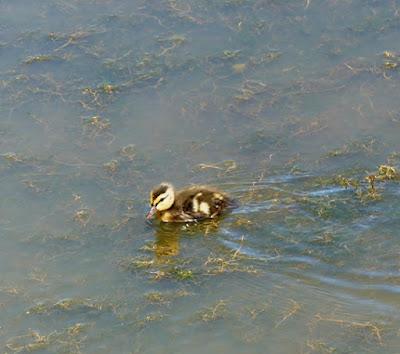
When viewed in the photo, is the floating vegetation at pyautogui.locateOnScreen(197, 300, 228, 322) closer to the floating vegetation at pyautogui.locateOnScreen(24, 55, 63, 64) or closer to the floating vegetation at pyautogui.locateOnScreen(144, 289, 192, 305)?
the floating vegetation at pyautogui.locateOnScreen(144, 289, 192, 305)

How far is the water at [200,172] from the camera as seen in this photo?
6254 mm

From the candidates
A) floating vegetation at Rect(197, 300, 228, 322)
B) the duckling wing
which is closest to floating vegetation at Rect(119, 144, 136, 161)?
the duckling wing

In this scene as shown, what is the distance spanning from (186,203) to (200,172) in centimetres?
47

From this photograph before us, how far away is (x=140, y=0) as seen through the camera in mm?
9742

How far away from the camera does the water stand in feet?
20.5

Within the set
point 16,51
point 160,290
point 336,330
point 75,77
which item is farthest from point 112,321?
point 16,51

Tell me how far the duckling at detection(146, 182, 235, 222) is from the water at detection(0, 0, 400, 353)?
10cm

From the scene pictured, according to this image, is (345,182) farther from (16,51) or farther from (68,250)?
(16,51)

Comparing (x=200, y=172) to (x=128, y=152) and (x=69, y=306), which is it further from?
(x=69, y=306)

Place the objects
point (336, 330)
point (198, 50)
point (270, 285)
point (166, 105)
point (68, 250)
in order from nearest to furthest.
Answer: point (336, 330) → point (270, 285) → point (68, 250) → point (166, 105) → point (198, 50)

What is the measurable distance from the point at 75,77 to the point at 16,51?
0.73m

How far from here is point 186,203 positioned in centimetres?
725

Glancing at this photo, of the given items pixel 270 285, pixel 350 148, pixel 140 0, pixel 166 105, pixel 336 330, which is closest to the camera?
pixel 336 330

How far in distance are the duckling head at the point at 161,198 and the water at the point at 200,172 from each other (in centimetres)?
16
